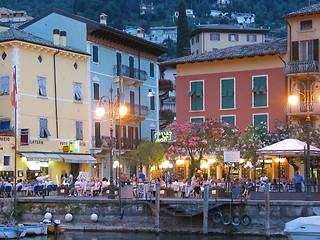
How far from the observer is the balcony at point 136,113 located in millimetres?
74688

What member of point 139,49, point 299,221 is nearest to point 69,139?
point 139,49

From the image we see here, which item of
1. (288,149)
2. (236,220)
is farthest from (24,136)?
(288,149)

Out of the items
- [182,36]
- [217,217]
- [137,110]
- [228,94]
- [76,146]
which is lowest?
[217,217]

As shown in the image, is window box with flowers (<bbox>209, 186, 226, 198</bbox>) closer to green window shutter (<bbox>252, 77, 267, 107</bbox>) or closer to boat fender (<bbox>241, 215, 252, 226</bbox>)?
boat fender (<bbox>241, 215, 252, 226</bbox>)

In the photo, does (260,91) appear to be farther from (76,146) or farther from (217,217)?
(217,217)

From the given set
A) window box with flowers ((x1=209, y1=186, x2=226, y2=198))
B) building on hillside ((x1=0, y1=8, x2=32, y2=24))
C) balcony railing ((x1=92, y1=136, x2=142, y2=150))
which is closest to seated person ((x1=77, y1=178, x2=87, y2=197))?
window box with flowers ((x1=209, y1=186, x2=226, y2=198))

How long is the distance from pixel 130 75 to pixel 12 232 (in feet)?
109

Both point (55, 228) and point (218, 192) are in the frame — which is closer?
point (55, 228)

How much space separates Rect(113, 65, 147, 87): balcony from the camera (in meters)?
74.5

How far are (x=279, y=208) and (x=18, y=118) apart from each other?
26082 millimetres

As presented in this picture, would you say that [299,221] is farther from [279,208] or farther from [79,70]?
[79,70]

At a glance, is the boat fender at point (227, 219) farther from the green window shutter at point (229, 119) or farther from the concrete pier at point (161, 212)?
the green window shutter at point (229, 119)

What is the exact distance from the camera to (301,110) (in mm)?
64625

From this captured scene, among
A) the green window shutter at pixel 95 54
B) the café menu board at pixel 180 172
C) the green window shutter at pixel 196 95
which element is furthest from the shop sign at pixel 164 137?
the green window shutter at pixel 95 54
